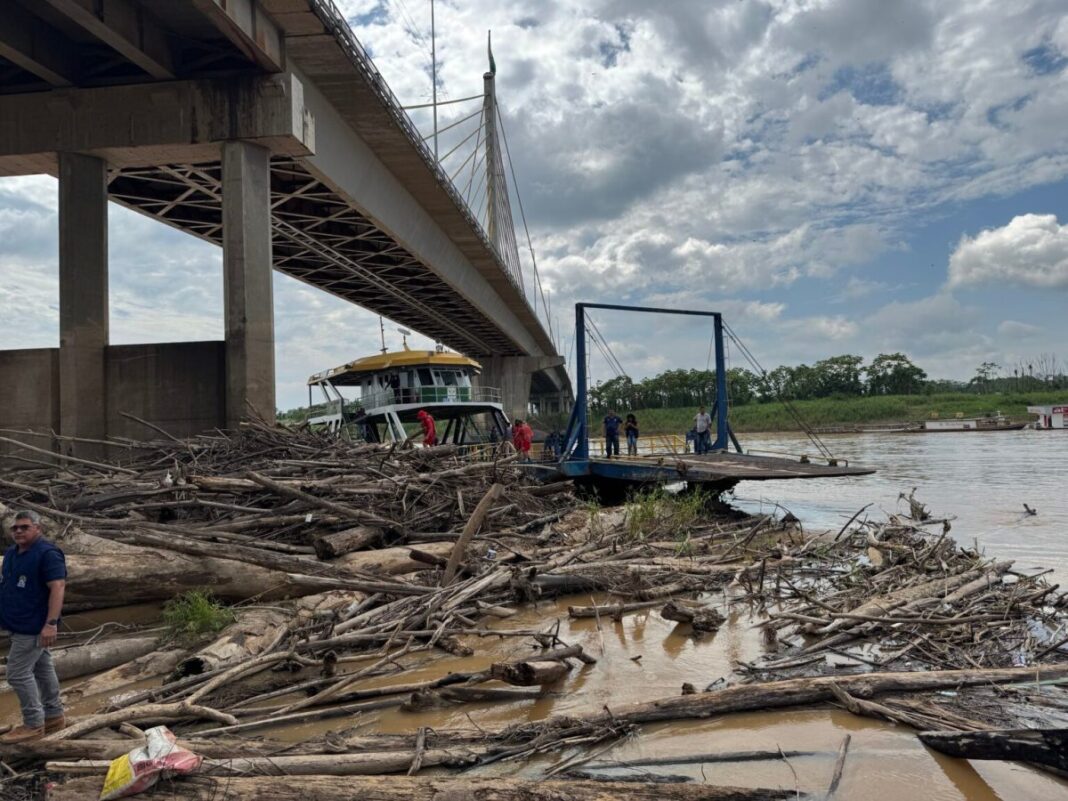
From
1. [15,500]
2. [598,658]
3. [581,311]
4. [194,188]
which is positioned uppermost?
[194,188]

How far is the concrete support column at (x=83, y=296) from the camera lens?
14.4m

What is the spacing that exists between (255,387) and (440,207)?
13061 mm

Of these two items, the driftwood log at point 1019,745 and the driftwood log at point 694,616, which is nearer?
the driftwood log at point 1019,745

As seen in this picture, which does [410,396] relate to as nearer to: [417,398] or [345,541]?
[417,398]

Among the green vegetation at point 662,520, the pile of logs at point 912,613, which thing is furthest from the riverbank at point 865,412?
the pile of logs at point 912,613

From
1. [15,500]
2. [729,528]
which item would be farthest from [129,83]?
[729,528]

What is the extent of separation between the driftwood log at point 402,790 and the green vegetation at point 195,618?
8.34ft

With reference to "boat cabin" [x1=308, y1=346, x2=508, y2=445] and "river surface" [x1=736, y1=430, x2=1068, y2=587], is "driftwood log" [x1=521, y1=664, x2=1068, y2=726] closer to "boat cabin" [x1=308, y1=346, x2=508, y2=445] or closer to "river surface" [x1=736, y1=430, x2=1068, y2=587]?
"river surface" [x1=736, y1=430, x2=1068, y2=587]

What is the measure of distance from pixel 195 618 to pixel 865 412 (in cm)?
7090

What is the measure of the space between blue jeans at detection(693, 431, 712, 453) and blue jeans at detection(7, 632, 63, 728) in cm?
1791

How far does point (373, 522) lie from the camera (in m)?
8.42

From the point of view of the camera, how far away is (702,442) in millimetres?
20891

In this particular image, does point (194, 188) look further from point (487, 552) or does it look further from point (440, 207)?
point (487, 552)

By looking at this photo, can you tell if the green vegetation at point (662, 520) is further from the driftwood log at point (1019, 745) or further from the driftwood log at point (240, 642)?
the driftwood log at point (1019, 745)
